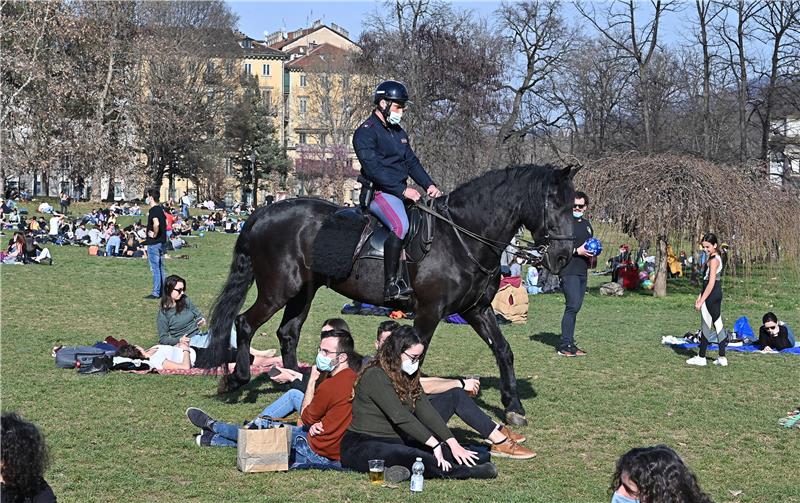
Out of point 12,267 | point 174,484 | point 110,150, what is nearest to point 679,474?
point 174,484

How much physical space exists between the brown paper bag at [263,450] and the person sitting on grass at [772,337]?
30.9 ft

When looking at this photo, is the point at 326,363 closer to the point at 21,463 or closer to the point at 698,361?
the point at 21,463

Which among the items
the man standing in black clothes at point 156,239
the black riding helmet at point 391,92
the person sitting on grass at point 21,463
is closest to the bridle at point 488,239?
the black riding helmet at point 391,92

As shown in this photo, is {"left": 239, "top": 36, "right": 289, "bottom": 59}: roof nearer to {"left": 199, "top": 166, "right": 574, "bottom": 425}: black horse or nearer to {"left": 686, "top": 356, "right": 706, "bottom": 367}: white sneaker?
{"left": 686, "top": 356, "right": 706, "bottom": 367}: white sneaker

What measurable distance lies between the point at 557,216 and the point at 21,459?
588 cm

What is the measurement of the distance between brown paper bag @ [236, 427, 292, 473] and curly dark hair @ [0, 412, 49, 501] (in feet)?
8.69

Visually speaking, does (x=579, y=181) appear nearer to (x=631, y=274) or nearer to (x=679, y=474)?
(x=631, y=274)

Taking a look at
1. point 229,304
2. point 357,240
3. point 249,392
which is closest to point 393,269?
point 357,240

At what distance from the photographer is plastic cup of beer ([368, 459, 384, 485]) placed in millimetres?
6914

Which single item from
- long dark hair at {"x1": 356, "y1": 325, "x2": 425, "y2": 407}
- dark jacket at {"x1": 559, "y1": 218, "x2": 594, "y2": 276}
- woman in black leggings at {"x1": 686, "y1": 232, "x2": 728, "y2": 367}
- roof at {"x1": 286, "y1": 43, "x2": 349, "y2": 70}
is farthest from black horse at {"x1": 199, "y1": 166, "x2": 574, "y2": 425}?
roof at {"x1": 286, "y1": 43, "x2": 349, "y2": 70}

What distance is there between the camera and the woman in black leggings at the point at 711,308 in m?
12.7

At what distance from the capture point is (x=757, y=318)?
63.2 feet

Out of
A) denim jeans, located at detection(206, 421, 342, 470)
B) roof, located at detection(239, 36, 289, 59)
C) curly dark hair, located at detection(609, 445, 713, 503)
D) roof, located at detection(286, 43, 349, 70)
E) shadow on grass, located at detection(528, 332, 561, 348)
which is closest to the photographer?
curly dark hair, located at detection(609, 445, 713, 503)

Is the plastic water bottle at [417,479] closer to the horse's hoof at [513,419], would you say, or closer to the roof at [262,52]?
the horse's hoof at [513,419]
